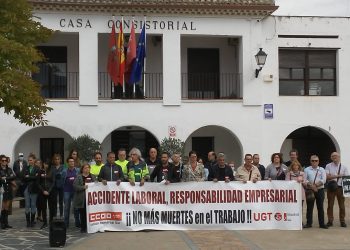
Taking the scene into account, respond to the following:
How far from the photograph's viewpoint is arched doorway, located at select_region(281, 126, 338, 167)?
24097 mm

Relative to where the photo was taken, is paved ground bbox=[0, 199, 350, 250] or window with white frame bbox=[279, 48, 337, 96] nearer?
paved ground bbox=[0, 199, 350, 250]

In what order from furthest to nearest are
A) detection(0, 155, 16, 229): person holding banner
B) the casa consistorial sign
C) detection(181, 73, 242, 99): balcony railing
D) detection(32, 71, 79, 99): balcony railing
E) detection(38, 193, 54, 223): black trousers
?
detection(181, 73, 242, 99): balcony railing → detection(32, 71, 79, 99): balcony railing → the casa consistorial sign → detection(38, 193, 54, 223): black trousers → detection(0, 155, 16, 229): person holding banner

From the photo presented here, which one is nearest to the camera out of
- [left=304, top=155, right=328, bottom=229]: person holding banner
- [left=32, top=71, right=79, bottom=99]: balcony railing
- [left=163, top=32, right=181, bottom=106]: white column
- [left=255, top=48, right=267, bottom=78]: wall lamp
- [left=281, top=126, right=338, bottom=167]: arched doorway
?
[left=304, top=155, right=328, bottom=229]: person holding banner

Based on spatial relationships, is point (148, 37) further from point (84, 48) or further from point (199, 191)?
point (199, 191)

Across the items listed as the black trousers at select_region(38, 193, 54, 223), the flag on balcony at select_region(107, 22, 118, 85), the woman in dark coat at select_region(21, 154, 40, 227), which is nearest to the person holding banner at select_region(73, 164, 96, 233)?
the black trousers at select_region(38, 193, 54, 223)

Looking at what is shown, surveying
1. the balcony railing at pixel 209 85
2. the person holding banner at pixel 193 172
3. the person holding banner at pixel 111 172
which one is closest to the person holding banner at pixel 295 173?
the person holding banner at pixel 193 172

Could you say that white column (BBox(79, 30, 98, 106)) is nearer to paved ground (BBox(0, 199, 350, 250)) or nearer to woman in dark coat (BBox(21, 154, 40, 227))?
woman in dark coat (BBox(21, 154, 40, 227))

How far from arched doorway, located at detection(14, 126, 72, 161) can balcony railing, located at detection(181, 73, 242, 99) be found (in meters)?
5.03

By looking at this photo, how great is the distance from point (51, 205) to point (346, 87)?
13.1 metres

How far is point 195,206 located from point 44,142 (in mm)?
11088

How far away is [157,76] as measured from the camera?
888 inches

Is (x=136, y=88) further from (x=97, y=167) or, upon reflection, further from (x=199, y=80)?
(x=97, y=167)

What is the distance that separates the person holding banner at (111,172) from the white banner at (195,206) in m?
0.38

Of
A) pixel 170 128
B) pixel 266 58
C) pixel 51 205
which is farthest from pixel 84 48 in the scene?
pixel 51 205
